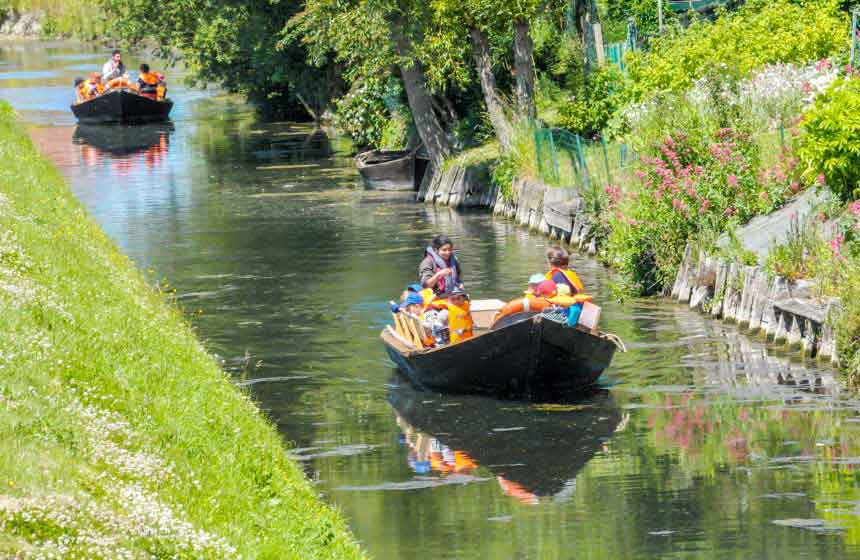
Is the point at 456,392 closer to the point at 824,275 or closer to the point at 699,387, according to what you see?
the point at 699,387

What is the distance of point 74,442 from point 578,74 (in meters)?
30.0

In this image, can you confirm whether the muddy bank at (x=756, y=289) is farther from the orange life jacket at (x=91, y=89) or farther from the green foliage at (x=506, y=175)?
the orange life jacket at (x=91, y=89)

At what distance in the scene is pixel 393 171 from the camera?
4038 cm

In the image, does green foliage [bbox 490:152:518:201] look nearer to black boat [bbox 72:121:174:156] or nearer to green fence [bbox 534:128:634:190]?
green fence [bbox 534:128:634:190]

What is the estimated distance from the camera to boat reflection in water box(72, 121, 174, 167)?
51438 mm

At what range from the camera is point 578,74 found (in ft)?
127

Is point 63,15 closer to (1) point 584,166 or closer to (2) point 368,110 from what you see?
(2) point 368,110

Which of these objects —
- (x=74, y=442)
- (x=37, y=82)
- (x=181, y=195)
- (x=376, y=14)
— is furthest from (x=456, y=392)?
(x=37, y=82)

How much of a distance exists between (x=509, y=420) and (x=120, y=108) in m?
49.0

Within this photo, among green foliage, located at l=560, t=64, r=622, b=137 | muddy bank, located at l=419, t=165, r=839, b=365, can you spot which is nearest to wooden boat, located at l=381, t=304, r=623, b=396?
muddy bank, located at l=419, t=165, r=839, b=365

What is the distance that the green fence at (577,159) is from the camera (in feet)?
97.9

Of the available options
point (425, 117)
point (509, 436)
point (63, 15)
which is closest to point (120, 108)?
point (425, 117)

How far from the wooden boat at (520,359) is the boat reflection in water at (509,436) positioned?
220mm

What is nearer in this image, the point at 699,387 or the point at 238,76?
the point at 699,387
